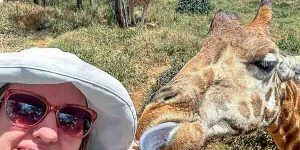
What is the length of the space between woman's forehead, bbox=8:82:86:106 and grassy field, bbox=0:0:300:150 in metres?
7.34

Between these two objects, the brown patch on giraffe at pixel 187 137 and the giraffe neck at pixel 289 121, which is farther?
the giraffe neck at pixel 289 121

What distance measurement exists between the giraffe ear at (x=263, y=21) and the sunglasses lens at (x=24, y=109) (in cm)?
269

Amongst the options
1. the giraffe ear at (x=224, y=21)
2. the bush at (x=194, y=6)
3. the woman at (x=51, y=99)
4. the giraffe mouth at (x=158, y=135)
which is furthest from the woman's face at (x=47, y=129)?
the bush at (x=194, y=6)

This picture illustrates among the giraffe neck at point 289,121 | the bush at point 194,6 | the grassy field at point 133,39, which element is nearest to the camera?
the giraffe neck at point 289,121

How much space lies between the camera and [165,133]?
3.78 m

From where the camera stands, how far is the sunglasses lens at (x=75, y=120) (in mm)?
2162

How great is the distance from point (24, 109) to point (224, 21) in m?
2.75

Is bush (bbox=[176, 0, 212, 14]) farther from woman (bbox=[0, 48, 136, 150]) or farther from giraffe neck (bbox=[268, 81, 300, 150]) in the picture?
woman (bbox=[0, 48, 136, 150])

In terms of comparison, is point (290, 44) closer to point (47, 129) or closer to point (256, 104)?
point (256, 104)

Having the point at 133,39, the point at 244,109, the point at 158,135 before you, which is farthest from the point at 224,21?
the point at 133,39

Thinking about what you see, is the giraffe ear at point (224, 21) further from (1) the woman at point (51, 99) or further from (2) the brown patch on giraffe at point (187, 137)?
(1) the woman at point (51, 99)

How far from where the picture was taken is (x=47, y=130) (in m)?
2.12

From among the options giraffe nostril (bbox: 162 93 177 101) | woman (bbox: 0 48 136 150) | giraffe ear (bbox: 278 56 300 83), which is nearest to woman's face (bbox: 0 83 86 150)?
woman (bbox: 0 48 136 150)

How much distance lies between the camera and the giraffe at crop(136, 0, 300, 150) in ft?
12.8
